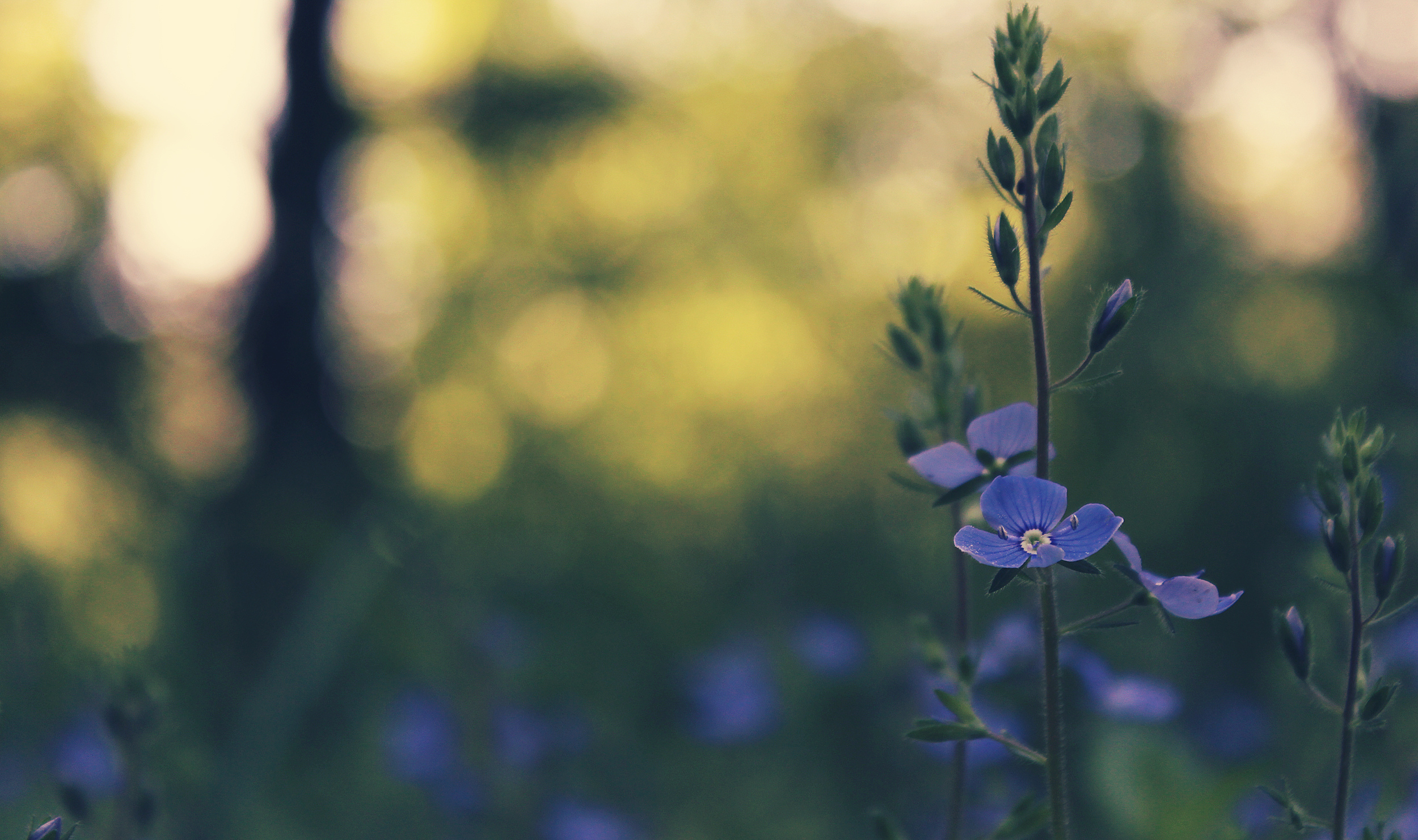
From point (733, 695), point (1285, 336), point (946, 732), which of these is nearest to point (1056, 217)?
point (946, 732)

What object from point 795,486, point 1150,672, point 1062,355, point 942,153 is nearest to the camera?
point 1150,672

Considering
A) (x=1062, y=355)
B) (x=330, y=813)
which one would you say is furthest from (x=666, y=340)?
(x=330, y=813)

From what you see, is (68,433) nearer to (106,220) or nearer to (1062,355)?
(106,220)

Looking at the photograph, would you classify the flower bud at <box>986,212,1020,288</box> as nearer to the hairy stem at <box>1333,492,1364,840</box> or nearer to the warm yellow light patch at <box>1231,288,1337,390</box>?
the hairy stem at <box>1333,492,1364,840</box>

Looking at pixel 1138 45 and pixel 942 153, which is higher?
pixel 1138 45

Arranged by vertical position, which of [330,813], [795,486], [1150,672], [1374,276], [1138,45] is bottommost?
[795,486]
